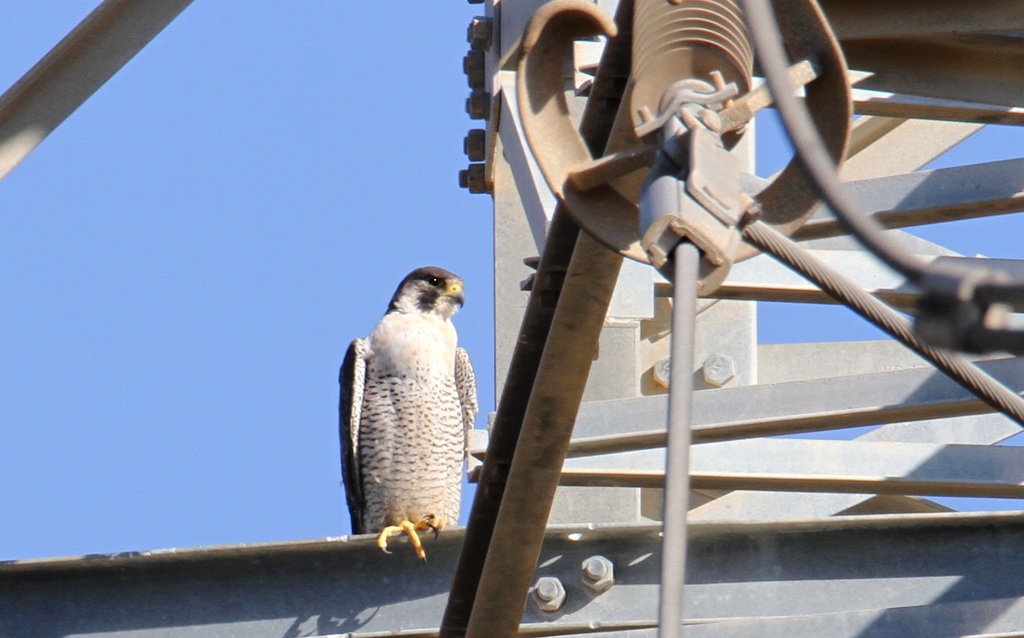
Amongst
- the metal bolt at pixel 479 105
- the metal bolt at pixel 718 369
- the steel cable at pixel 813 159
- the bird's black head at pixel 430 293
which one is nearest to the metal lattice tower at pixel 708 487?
the metal bolt at pixel 479 105

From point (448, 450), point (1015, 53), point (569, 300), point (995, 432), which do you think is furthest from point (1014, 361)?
point (448, 450)

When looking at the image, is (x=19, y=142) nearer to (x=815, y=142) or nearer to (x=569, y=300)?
(x=569, y=300)

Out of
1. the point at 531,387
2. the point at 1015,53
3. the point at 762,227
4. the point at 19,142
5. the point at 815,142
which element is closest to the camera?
the point at 815,142

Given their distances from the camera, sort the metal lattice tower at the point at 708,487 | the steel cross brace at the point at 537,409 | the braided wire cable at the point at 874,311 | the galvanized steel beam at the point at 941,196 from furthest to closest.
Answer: the galvanized steel beam at the point at 941,196 < the metal lattice tower at the point at 708,487 < the steel cross brace at the point at 537,409 < the braided wire cable at the point at 874,311

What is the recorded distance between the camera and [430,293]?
8766 millimetres

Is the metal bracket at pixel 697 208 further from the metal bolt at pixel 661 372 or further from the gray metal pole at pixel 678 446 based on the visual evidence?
the metal bolt at pixel 661 372

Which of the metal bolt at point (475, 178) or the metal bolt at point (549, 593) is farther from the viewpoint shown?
the metal bolt at point (475, 178)

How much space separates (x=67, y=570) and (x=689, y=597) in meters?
1.74

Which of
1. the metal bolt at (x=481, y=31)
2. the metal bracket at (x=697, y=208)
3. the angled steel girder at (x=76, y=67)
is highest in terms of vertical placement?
the metal bolt at (x=481, y=31)

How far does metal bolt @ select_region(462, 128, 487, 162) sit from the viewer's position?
241 inches

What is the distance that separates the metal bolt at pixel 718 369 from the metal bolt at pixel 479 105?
114 centimetres

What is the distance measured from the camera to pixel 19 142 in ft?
12.0

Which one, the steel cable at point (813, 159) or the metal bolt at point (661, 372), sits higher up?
the steel cable at point (813, 159)

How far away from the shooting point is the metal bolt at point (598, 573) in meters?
4.64
